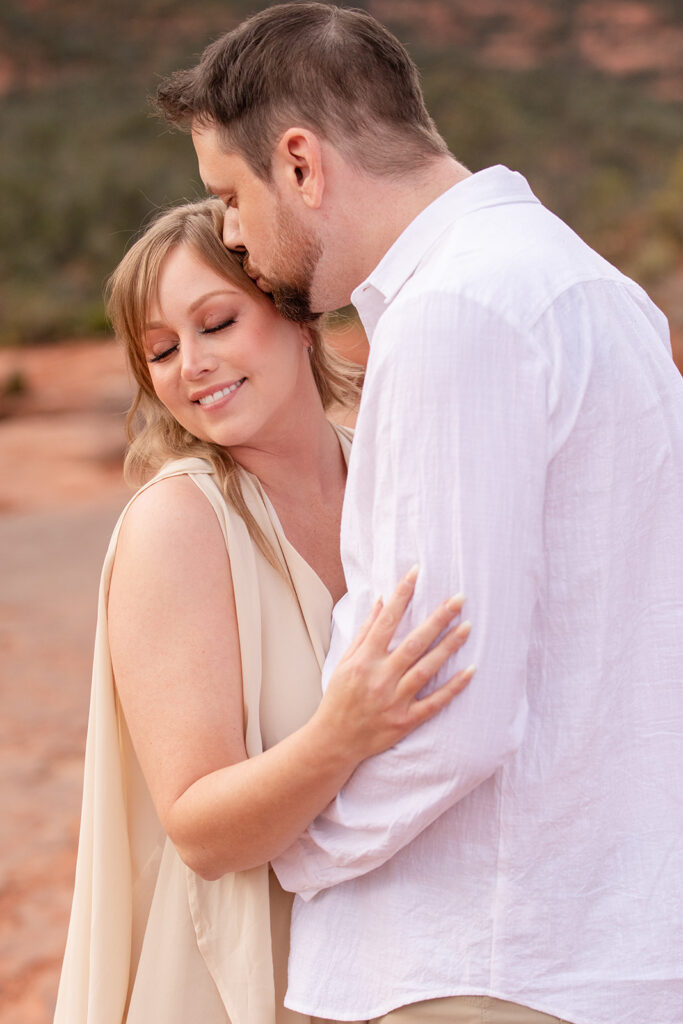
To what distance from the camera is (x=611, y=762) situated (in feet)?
4.25

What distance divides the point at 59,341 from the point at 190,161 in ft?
26.0

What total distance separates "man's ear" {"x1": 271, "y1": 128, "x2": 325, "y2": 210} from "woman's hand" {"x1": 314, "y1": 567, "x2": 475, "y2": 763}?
0.54 metres

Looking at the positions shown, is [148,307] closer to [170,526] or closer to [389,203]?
[170,526]

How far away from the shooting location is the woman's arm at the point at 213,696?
1.25 metres

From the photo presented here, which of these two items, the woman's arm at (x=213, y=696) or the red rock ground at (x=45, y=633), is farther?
the red rock ground at (x=45, y=633)

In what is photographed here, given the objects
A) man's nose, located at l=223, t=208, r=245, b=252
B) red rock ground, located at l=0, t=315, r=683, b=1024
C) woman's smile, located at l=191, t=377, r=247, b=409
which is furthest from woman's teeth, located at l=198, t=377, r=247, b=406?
red rock ground, located at l=0, t=315, r=683, b=1024

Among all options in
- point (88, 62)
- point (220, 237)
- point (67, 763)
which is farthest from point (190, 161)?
point (220, 237)

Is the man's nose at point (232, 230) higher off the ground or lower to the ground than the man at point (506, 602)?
higher

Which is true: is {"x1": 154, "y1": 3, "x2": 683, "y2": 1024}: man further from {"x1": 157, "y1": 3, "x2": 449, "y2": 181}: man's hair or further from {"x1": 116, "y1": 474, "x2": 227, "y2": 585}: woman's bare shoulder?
{"x1": 116, "y1": 474, "x2": 227, "y2": 585}: woman's bare shoulder

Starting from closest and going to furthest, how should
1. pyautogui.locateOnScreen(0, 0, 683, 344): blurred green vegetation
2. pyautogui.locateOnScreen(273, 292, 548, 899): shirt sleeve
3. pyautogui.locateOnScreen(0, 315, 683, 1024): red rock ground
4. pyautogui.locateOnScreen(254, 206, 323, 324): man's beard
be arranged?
1. pyautogui.locateOnScreen(273, 292, 548, 899): shirt sleeve
2. pyautogui.locateOnScreen(254, 206, 323, 324): man's beard
3. pyautogui.locateOnScreen(0, 315, 683, 1024): red rock ground
4. pyautogui.locateOnScreen(0, 0, 683, 344): blurred green vegetation

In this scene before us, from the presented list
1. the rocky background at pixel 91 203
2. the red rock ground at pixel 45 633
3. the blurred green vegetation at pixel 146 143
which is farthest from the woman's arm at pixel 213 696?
the blurred green vegetation at pixel 146 143

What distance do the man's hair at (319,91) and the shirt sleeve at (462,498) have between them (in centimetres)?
36

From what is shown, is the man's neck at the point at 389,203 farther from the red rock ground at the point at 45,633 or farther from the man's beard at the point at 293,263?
the red rock ground at the point at 45,633

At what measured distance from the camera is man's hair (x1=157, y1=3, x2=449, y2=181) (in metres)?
1.45
